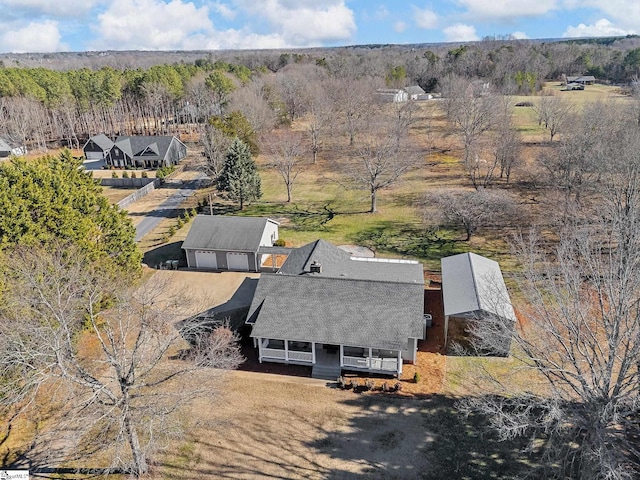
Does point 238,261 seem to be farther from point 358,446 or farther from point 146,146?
point 146,146

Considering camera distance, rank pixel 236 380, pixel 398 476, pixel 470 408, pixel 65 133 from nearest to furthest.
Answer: pixel 398 476 → pixel 470 408 → pixel 236 380 → pixel 65 133

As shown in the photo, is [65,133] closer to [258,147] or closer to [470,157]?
[258,147]

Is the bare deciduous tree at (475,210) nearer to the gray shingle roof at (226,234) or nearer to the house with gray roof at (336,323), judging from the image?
the house with gray roof at (336,323)

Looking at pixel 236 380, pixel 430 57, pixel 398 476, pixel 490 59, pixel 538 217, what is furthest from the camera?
pixel 430 57

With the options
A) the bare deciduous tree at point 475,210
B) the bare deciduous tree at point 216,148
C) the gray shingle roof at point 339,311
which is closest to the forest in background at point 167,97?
the bare deciduous tree at point 216,148

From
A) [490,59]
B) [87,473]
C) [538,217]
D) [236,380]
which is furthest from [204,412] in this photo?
[490,59]

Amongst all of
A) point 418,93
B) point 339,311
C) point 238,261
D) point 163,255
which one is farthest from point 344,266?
point 418,93

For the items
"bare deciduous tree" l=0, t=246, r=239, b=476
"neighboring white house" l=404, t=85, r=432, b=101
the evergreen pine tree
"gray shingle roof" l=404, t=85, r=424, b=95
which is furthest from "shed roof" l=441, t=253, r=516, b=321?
"neighboring white house" l=404, t=85, r=432, b=101

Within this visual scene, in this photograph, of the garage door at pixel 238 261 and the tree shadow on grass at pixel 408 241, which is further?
the tree shadow on grass at pixel 408 241
